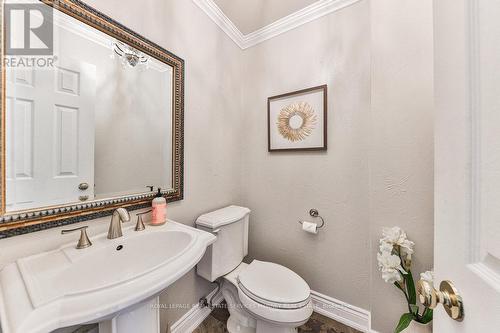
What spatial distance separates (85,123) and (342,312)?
1981 mm

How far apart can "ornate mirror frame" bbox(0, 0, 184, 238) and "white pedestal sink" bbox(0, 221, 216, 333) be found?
0.11 meters

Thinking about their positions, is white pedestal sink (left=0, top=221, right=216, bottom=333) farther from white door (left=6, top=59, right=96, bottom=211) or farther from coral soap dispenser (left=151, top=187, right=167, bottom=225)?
white door (left=6, top=59, right=96, bottom=211)

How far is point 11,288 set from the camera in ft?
1.67

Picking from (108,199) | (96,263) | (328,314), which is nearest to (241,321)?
(328,314)

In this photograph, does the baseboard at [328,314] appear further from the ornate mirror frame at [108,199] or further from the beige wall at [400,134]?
the ornate mirror frame at [108,199]

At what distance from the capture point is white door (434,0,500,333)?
28 cm

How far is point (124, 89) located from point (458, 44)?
48.8 inches

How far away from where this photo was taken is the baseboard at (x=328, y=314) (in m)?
1.22

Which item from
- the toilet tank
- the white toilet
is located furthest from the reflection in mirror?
the white toilet

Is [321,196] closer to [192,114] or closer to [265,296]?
[265,296]

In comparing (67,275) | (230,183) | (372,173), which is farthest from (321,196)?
(67,275)

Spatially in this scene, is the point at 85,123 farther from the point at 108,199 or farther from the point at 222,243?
the point at 222,243

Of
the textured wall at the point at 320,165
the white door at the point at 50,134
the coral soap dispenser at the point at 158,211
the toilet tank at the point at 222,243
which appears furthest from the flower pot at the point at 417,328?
the white door at the point at 50,134

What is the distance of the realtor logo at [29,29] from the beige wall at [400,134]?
1.57 meters
